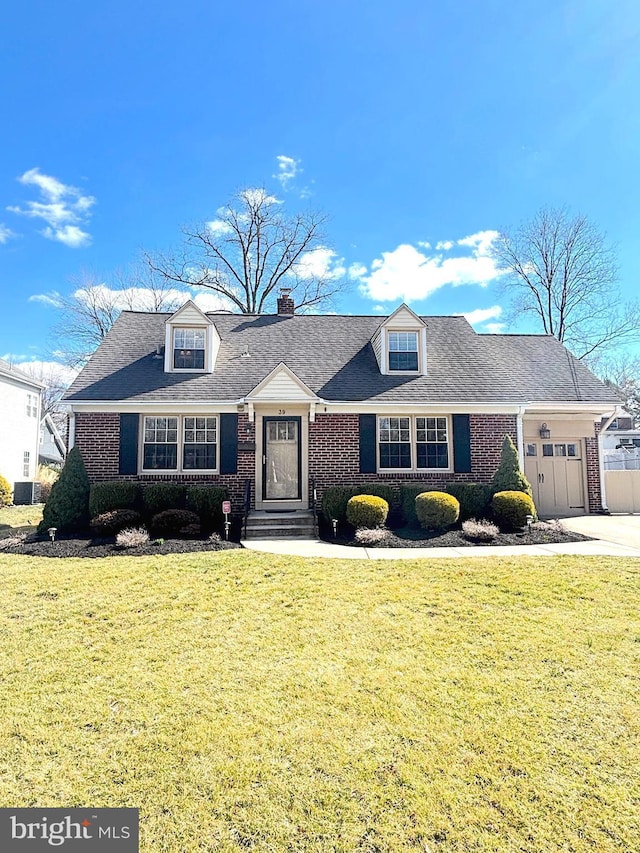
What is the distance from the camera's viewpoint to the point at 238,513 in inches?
455

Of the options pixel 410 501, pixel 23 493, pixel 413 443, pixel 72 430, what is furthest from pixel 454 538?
pixel 23 493

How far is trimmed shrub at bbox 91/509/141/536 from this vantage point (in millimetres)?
9844

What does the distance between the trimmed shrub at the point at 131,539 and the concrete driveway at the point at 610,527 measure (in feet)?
32.1

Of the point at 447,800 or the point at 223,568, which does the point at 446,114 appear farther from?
the point at 447,800

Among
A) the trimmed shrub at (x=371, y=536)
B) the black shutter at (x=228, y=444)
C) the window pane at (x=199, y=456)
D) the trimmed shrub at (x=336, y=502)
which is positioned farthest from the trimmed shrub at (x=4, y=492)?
the trimmed shrub at (x=371, y=536)

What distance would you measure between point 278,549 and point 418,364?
24.0ft

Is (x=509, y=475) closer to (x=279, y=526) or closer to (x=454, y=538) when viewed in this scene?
(x=454, y=538)

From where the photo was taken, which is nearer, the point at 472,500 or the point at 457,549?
the point at 457,549

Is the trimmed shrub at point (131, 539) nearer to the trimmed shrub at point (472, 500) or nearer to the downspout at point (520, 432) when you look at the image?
the trimmed shrub at point (472, 500)

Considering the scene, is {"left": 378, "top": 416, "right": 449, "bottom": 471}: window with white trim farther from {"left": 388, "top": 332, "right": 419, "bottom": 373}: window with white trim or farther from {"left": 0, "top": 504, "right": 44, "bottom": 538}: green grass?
{"left": 0, "top": 504, "right": 44, "bottom": 538}: green grass

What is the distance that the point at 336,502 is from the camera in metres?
10.8

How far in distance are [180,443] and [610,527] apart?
11346 mm

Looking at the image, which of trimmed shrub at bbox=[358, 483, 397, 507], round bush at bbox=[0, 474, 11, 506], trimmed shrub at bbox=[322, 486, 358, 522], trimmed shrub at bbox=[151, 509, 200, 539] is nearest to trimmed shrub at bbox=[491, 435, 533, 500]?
trimmed shrub at bbox=[358, 483, 397, 507]

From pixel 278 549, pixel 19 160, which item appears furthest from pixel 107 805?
pixel 19 160
